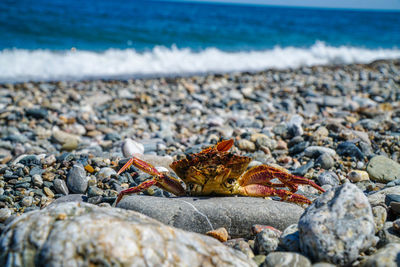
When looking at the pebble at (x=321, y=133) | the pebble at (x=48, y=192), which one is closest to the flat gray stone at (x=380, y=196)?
the pebble at (x=321, y=133)

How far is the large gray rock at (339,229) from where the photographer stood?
2268 millimetres

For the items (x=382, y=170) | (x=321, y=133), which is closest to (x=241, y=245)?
(x=382, y=170)

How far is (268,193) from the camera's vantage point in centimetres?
325

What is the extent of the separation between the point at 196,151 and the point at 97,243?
3.44 metres

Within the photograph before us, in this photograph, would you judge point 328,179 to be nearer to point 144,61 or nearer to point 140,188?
point 140,188

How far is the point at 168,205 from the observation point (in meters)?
2.98

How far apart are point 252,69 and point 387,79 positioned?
522 centimetres

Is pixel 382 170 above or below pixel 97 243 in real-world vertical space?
below

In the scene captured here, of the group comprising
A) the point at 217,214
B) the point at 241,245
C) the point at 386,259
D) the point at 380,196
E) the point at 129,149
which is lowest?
the point at 129,149

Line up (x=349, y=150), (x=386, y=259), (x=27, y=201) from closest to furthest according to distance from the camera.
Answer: (x=386, y=259) → (x=27, y=201) → (x=349, y=150)

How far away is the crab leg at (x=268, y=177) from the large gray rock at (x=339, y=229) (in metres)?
0.78

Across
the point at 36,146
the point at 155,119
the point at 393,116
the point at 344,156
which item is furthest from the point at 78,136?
the point at 393,116

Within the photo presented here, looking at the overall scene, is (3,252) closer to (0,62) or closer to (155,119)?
(155,119)

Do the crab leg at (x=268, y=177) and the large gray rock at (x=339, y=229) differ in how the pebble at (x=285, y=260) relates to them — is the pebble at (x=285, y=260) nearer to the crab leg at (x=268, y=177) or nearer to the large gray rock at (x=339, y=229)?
the large gray rock at (x=339, y=229)
